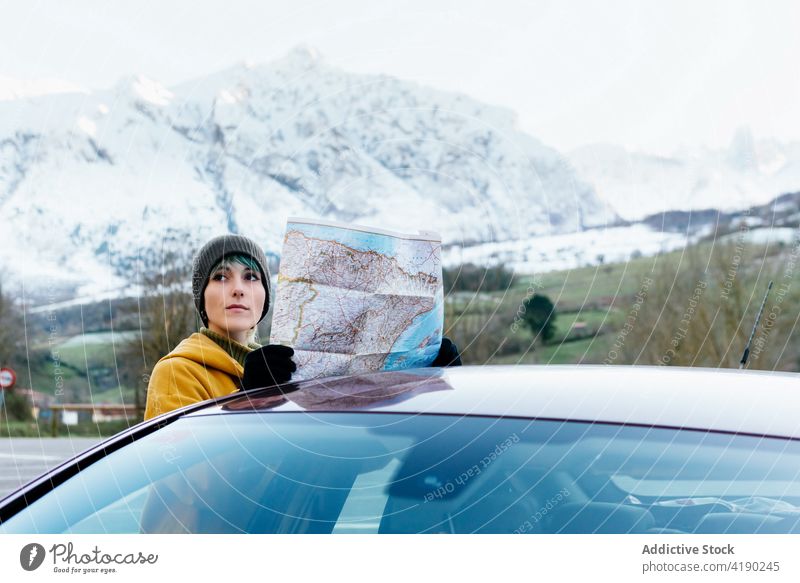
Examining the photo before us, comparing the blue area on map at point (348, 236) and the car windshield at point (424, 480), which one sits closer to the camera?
the car windshield at point (424, 480)

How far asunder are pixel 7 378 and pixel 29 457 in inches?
96.0

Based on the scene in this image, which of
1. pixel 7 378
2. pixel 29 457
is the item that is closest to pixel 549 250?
pixel 29 457

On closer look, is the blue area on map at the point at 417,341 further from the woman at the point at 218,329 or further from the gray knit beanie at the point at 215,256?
the gray knit beanie at the point at 215,256

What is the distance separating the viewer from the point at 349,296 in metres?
2.47

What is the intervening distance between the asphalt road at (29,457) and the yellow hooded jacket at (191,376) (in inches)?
368

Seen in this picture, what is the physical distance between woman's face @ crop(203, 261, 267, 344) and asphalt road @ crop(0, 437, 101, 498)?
9211mm

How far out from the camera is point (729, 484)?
1.59 meters

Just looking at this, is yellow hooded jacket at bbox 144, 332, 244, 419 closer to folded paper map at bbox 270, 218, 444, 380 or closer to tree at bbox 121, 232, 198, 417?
folded paper map at bbox 270, 218, 444, 380

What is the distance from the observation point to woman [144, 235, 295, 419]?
2645mm

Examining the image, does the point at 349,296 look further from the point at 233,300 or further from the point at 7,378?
the point at 7,378

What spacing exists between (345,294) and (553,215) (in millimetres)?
971

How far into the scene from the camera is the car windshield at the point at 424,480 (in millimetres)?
1604

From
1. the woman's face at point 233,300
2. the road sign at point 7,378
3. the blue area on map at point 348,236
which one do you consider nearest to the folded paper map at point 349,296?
the blue area on map at point 348,236
